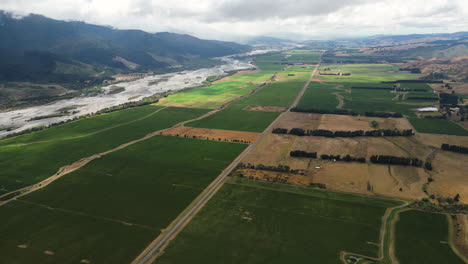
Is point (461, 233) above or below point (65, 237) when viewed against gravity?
below

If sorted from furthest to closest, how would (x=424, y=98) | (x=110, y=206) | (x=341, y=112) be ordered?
(x=424, y=98)
(x=341, y=112)
(x=110, y=206)

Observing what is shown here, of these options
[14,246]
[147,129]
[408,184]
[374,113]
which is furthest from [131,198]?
[374,113]

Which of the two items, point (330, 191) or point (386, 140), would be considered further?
point (386, 140)

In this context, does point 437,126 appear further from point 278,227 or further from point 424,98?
point 278,227

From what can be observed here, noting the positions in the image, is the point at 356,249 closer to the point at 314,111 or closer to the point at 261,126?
the point at 261,126

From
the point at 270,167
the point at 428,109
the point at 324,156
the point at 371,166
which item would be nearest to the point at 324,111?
the point at 428,109

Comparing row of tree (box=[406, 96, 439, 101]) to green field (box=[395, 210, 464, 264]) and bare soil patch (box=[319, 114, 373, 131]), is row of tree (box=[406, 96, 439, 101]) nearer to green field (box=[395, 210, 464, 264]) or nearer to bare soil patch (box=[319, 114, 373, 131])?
bare soil patch (box=[319, 114, 373, 131])

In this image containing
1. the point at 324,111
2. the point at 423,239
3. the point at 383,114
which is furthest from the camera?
the point at 324,111
